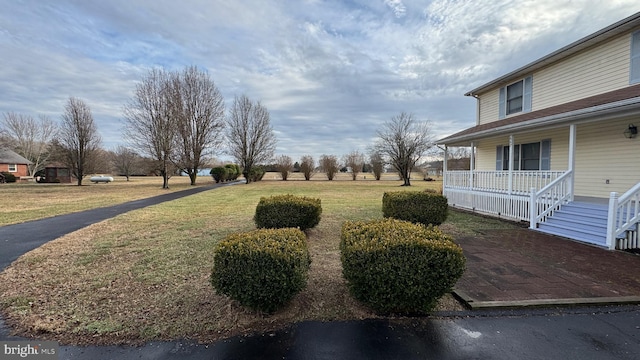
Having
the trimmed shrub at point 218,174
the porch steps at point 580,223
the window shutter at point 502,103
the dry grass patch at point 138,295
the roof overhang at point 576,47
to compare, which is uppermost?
the roof overhang at point 576,47

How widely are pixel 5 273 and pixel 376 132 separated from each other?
104 ft

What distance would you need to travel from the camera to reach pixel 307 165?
4141 cm

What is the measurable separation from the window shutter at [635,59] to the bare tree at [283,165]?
37.2 meters

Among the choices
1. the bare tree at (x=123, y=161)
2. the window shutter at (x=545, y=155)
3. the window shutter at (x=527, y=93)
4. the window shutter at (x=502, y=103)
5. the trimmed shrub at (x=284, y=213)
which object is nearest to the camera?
the trimmed shrub at (x=284, y=213)

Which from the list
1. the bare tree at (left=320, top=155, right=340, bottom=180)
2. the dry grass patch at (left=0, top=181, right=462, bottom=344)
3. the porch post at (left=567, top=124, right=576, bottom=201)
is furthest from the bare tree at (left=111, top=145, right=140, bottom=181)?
the porch post at (left=567, top=124, right=576, bottom=201)

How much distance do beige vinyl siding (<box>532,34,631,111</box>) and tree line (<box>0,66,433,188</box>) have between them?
21187mm

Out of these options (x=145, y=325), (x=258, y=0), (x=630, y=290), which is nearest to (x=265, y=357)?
(x=145, y=325)

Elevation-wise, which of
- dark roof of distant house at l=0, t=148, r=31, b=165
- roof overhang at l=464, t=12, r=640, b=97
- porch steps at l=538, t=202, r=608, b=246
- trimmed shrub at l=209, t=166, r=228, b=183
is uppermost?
roof overhang at l=464, t=12, r=640, b=97

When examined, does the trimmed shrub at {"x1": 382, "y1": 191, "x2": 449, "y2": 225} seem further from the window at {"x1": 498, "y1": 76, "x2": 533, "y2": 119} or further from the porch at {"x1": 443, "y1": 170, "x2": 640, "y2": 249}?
the window at {"x1": 498, "y1": 76, "x2": 533, "y2": 119}

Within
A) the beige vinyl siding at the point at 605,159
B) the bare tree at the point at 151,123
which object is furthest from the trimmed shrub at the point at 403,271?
the bare tree at the point at 151,123

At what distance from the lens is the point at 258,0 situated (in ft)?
31.6

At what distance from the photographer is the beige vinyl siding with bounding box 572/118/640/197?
714 cm

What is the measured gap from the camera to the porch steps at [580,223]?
5.92 metres

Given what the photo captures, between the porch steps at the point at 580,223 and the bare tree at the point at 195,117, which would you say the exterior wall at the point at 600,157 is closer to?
the porch steps at the point at 580,223
